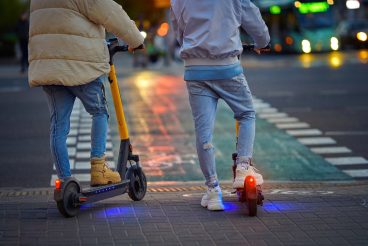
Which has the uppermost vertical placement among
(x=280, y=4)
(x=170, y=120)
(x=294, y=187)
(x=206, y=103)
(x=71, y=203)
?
(x=206, y=103)

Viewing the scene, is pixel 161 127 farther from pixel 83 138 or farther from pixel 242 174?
pixel 242 174

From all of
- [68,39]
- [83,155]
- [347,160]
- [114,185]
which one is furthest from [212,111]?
[83,155]

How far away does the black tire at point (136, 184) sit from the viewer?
820 cm

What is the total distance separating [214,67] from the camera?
7.69 meters

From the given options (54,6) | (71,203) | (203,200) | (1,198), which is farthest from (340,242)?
(1,198)

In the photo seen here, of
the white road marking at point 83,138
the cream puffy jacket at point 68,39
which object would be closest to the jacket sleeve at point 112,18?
the cream puffy jacket at point 68,39

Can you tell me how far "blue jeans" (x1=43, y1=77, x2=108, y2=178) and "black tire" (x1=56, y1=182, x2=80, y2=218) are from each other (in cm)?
27

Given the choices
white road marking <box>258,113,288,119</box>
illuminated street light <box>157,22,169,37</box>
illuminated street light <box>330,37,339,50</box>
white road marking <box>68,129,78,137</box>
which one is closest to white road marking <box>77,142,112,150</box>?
white road marking <box>68,129,78,137</box>

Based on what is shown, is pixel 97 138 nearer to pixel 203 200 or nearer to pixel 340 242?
pixel 203 200

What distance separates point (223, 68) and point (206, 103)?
30 cm

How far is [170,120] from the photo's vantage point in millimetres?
16641

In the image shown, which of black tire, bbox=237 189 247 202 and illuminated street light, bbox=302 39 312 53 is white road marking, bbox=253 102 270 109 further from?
illuminated street light, bbox=302 39 312 53

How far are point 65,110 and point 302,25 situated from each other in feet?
134

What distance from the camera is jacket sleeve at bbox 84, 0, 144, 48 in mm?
7531
